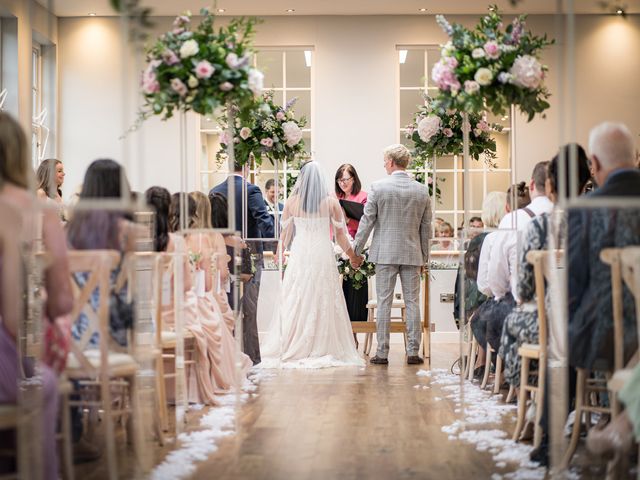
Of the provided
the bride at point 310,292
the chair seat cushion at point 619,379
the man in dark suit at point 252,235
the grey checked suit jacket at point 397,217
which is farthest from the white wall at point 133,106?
the bride at point 310,292

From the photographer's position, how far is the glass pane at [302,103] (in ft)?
36.1

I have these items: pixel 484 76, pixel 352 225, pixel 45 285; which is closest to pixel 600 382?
pixel 45 285

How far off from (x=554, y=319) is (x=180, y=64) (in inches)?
89.2

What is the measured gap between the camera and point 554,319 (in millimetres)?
4137

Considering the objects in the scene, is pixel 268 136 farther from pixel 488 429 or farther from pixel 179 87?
pixel 488 429

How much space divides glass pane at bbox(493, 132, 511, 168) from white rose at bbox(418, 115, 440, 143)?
2996 mm

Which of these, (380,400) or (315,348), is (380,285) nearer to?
(315,348)

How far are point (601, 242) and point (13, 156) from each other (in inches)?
77.9

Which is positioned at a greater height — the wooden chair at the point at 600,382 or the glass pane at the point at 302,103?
the glass pane at the point at 302,103

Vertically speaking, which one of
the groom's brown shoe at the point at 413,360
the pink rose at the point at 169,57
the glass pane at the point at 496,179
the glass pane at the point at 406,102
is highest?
the glass pane at the point at 406,102

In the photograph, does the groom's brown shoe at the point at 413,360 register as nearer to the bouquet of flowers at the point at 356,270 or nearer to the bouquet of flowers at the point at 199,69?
the bouquet of flowers at the point at 356,270

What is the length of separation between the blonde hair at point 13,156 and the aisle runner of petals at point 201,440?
140 centimetres

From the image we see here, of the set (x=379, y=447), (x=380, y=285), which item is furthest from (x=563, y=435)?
(x=380, y=285)

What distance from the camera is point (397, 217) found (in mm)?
7961
